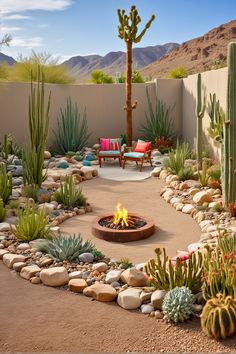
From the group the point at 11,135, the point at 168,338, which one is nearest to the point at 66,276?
the point at 168,338

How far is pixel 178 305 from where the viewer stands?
13.7ft

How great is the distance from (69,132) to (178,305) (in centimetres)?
990

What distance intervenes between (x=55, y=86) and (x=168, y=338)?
11006 mm

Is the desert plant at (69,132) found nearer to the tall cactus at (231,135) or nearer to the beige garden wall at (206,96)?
the beige garden wall at (206,96)

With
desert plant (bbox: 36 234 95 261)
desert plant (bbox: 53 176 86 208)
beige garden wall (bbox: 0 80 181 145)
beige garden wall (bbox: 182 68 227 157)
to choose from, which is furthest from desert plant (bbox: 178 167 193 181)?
beige garden wall (bbox: 0 80 181 145)

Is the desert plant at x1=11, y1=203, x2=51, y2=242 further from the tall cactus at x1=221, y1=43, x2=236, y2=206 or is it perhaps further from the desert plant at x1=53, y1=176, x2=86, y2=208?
the tall cactus at x1=221, y1=43, x2=236, y2=206

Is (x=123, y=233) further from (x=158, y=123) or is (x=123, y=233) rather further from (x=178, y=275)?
(x=158, y=123)

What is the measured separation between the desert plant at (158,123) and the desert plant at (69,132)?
1.76 m

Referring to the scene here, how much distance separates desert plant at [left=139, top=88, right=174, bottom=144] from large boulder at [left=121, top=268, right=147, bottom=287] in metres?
9.27

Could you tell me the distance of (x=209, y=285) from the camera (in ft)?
14.0

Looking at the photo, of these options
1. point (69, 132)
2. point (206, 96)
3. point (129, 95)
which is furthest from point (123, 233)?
point (129, 95)

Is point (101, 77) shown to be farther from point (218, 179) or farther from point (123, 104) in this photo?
point (218, 179)

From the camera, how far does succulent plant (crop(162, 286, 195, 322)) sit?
4160 mm

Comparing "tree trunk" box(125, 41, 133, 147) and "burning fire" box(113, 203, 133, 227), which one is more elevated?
"tree trunk" box(125, 41, 133, 147)
